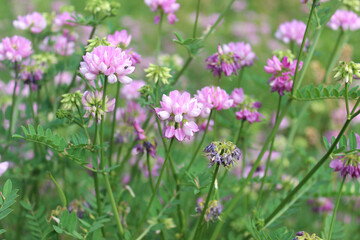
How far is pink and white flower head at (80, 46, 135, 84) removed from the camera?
4.75 feet

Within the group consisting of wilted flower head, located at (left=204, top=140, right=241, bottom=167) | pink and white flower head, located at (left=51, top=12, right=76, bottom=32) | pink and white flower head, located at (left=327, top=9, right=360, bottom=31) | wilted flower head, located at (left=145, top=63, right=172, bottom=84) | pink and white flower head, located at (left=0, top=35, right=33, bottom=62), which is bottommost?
wilted flower head, located at (left=204, top=140, right=241, bottom=167)

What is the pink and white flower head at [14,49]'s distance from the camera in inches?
79.1

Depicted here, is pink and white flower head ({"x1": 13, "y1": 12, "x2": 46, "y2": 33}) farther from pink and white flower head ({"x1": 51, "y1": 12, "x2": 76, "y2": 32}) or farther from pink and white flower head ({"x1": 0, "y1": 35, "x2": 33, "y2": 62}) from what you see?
pink and white flower head ({"x1": 0, "y1": 35, "x2": 33, "y2": 62})

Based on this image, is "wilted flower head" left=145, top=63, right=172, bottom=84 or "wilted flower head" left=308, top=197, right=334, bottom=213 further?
"wilted flower head" left=308, top=197, right=334, bottom=213

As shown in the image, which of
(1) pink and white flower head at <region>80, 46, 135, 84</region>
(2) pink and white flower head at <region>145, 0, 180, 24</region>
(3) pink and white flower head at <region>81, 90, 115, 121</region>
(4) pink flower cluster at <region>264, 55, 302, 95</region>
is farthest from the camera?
(2) pink and white flower head at <region>145, 0, 180, 24</region>

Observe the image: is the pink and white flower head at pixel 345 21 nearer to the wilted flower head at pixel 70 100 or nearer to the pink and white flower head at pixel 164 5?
the pink and white flower head at pixel 164 5

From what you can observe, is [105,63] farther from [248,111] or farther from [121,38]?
[248,111]

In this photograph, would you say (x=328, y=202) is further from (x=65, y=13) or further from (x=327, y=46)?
(x=327, y=46)

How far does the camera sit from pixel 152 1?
215 cm

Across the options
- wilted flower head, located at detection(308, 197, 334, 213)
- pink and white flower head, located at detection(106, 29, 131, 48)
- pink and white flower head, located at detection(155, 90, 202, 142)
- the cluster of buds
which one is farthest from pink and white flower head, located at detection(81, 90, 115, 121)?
wilted flower head, located at detection(308, 197, 334, 213)

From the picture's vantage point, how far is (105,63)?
1.46 metres

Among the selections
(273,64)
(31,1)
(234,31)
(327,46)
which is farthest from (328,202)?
(31,1)

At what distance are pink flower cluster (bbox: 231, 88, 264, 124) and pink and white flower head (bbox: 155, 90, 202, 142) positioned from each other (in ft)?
1.50

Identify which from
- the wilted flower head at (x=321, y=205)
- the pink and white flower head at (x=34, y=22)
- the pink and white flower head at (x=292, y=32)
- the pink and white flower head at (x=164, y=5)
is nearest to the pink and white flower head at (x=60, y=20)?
the pink and white flower head at (x=34, y=22)
